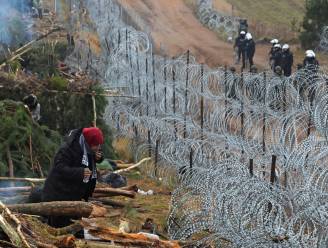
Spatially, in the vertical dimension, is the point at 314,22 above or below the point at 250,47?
above

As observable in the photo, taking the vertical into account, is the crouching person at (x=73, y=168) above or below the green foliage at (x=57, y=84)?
below

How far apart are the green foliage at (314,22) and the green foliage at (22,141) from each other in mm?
16548

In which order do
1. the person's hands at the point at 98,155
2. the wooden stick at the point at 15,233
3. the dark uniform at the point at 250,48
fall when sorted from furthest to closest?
the dark uniform at the point at 250,48, the person's hands at the point at 98,155, the wooden stick at the point at 15,233

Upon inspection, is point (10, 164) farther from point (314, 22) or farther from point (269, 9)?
point (269, 9)

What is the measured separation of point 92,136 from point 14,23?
11.9 metres

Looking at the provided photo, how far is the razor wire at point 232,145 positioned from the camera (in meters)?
5.25

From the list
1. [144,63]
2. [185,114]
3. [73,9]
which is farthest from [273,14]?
[185,114]

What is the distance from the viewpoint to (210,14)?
2991 centimetres

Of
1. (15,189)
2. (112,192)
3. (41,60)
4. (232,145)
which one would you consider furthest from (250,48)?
(15,189)

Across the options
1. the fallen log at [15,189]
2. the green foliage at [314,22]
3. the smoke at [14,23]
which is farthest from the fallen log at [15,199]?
the green foliage at [314,22]

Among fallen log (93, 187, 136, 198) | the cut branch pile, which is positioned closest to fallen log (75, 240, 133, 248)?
the cut branch pile

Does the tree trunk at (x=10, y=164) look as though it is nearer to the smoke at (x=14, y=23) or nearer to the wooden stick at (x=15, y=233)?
the wooden stick at (x=15, y=233)

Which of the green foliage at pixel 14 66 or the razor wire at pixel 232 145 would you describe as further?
the green foliage at pixel 14 66

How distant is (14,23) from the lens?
56.7 feet
